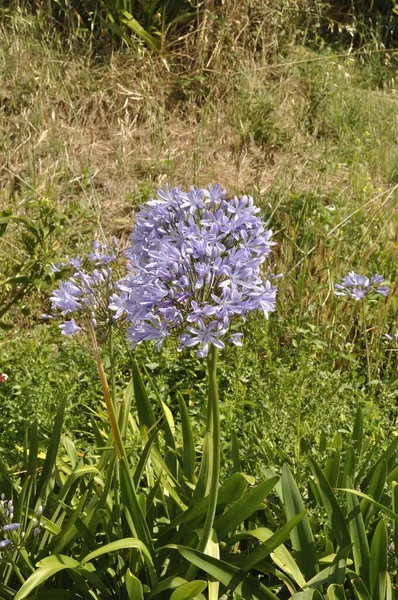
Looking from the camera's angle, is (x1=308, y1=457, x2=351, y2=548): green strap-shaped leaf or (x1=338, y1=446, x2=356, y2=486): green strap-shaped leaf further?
(x1=338, y1=446, x2=356, y2=486): green strap-shaped leaf

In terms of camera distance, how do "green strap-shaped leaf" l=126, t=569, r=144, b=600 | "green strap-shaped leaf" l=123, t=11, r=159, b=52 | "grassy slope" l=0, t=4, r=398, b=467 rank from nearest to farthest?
"green strap-shaped leaf" l=126, t=569, r=144, b=600 → "grassy slope" l=0, t=4, r=398, b=467 → "green strap-shaped leaf" l=123, t=11, r=159, b=52

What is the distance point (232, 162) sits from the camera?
570 cm

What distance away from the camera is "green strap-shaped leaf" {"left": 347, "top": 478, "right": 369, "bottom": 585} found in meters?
2.24

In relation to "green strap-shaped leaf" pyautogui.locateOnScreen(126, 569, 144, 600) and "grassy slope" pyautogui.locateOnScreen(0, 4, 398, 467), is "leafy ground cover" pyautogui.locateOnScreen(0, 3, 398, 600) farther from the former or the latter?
"green strap-shaped leaf" pyautogui.locateOnScreen(126, 569, 144, 600)

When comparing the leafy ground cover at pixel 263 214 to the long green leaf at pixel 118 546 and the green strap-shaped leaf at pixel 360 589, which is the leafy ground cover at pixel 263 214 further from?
the long green leaf at pixel 118 546

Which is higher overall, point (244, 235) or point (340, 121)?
point (244, 235)

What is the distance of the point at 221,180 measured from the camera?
5.47 m

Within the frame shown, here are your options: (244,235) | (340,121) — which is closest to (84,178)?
→ (340,121)

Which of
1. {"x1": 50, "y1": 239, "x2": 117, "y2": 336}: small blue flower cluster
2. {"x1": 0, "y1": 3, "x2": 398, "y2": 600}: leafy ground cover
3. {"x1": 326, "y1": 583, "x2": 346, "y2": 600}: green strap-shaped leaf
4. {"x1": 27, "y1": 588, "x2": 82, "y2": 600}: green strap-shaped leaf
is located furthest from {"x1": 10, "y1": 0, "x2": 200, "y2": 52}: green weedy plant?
{"x1": 326, "y1": 583, "x2": 346, "y2": 600}: green strap-shaped leaf

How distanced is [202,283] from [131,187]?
12.1 ft

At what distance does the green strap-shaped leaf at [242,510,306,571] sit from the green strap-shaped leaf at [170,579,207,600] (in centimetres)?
19

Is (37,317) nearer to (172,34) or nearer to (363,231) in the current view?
(363,231)

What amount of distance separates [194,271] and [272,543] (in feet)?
2.63

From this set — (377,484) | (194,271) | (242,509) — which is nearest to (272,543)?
(242,509)
